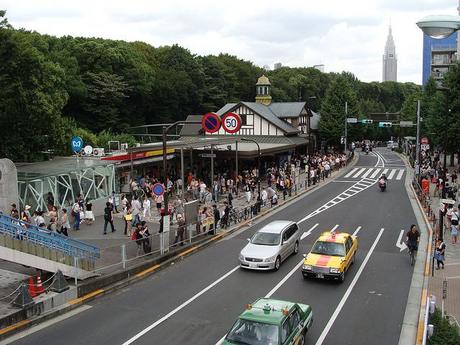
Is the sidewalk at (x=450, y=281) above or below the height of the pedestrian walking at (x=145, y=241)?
below

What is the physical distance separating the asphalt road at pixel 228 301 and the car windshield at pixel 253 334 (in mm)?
2249

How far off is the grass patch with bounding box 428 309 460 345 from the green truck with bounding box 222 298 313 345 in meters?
3.42

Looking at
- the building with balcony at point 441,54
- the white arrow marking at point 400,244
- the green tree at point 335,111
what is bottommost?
the white arrow marking at point 400,244

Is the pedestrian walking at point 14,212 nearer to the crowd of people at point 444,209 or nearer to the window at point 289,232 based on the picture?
the window at point 289,232

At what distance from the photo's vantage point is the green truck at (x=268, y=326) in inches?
449

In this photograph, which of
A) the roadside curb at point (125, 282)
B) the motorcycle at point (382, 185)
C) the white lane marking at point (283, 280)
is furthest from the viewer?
the motorcycle at point (382, 185)

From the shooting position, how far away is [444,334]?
12.7 meters

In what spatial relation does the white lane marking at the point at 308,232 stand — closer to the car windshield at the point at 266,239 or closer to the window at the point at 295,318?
the car windshield at the point at 266,239

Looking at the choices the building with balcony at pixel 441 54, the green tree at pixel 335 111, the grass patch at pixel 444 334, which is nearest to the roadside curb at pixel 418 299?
the grass patch at pixel 444 334

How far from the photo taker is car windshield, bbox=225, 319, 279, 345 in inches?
446

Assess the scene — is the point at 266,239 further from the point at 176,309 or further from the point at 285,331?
the point at 285,331

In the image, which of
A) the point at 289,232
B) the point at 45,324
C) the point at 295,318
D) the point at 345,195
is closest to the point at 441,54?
the point at 345,195

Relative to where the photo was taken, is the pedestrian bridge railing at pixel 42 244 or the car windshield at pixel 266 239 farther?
the car windshield at pixel 266 239

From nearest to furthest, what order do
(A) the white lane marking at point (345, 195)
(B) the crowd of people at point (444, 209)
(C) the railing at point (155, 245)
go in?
(C) the railing at point (155, 245) → (B) the crowd of people at point (444, 209) → (A) the white lane marking at point (345, 195)
